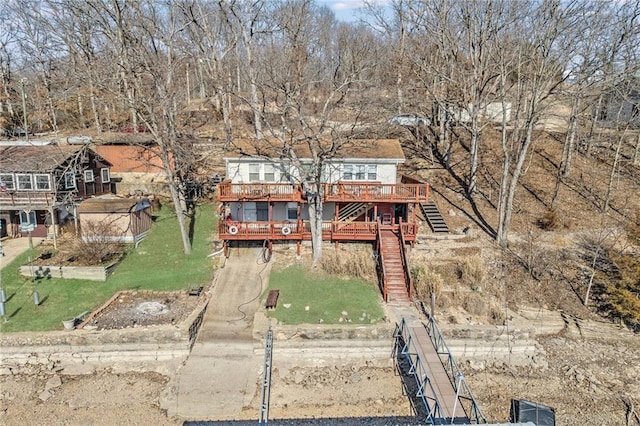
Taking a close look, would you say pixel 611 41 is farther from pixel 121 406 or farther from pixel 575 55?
pixel 121 406

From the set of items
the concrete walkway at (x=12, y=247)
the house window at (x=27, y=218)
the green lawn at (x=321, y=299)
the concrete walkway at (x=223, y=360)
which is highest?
the house window at (x=27, y=218)

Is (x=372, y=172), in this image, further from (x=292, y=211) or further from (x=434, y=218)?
(x=434, y=218)

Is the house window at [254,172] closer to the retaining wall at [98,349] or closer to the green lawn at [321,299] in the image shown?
the green lawn at [321,299]

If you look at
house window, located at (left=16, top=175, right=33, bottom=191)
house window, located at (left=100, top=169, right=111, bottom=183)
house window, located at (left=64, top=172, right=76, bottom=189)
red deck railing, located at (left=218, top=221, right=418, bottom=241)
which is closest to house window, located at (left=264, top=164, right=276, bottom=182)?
red deck railing, located at (left=218, top=221, right=418, bottom=241)

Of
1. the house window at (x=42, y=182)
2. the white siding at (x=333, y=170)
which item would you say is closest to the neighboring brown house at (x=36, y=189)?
the house window at (x=42, y=182)

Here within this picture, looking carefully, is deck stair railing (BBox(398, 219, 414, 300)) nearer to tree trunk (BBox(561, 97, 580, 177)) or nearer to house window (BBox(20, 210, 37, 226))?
tree trunk (BBox(561, 97, 580, 177))

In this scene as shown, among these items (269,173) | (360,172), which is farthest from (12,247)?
(360,172)
